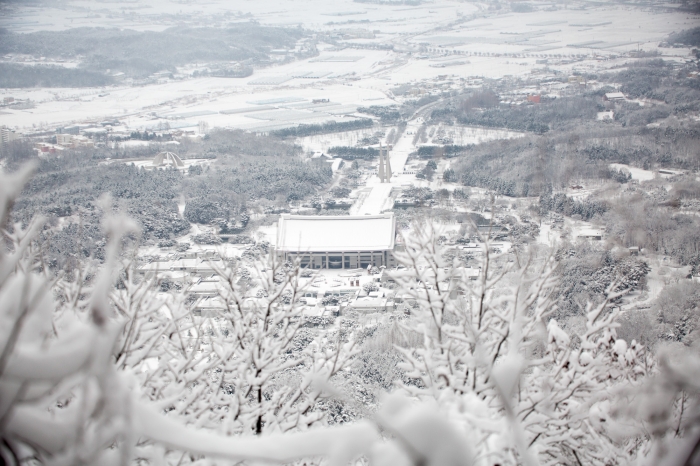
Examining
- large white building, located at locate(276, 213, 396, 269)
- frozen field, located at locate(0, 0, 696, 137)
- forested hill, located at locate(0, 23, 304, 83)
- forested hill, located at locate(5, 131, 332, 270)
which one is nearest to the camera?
large white building, located at locate(276, 213, 396, 269)

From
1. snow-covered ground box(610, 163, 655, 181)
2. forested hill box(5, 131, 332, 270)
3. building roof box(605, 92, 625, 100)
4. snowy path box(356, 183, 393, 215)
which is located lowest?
snowy path box(356, 183, 393, 215)

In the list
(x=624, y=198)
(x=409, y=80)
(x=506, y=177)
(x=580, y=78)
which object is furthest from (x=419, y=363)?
(x=409, y=80)

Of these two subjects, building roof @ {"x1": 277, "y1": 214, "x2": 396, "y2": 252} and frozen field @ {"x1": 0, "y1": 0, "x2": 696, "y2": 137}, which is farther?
frozen field @ {"x1": 0, "y1": 0, "x2": 696, "y2": 137}

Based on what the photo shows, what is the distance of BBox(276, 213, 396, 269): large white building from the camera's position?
32.3ft

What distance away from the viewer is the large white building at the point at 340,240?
32.3 feet

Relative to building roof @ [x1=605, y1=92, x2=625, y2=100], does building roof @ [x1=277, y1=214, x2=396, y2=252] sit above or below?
below

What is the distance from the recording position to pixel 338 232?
33.7ft

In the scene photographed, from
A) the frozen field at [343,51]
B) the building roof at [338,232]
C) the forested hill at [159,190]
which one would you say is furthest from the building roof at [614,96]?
the building roof at [338,232]

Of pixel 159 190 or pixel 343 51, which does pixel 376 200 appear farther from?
pixel 343 51

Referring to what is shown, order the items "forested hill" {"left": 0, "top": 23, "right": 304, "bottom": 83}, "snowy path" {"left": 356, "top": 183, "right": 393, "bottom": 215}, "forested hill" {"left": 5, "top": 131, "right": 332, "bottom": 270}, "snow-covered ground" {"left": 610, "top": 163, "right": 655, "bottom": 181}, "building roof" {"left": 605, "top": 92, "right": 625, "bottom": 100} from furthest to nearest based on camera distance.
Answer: "forested hill" {"left": 0, "top": 23, "right": 304, "bottom": 83}
"building roof" {"left": 605, "top": 92, "right": 625, "bottom": 100}
"snowy path" {"left": 356, "top": 183, "right": 393, "bottom": 215}
"snow-covered ground" {"left": 610, "top": 163, "right": 655, "bottom": 181}
"forested hill" {"left": 5, "top": 131, "right": 332, "bottom": 270}

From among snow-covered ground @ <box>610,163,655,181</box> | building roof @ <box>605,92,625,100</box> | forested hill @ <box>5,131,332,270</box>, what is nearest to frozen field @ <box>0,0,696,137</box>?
forested hill @ <box>5,131,332,270</box>

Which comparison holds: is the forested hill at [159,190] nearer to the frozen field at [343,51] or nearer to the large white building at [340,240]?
the large white building at [340,240]

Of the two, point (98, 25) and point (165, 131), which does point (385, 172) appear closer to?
point (165, 131)

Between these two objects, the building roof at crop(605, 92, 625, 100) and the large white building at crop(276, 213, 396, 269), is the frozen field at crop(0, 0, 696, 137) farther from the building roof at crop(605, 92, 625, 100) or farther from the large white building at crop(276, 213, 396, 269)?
the large white building at crop(276, 213, 396, 269)
